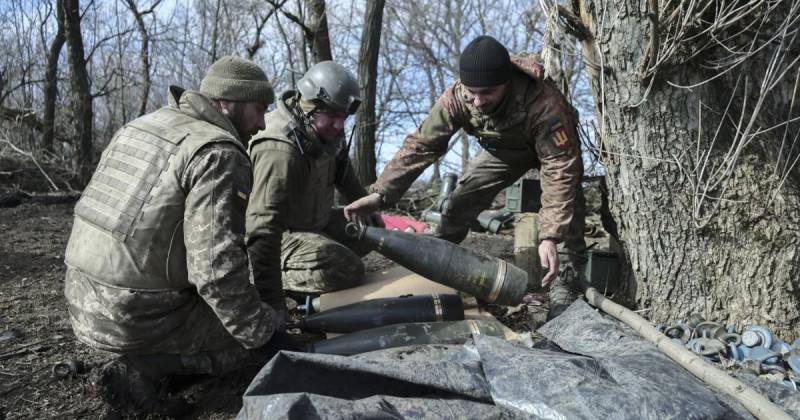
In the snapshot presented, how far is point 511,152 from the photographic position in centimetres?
416

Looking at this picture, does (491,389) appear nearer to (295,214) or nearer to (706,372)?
(706,372)

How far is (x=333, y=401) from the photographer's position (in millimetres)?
2084

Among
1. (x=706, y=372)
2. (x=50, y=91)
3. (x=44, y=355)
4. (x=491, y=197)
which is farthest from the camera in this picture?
(x=50, y=91)

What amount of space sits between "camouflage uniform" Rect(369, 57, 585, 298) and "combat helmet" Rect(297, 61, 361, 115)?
48 centimetres

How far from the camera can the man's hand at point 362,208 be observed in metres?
3.88

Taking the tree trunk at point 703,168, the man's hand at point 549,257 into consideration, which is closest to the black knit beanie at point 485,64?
the tree trunk at point 703,168

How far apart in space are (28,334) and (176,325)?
140cm

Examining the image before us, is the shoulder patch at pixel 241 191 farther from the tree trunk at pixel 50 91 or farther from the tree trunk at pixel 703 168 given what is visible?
the tree trunk at pixel 50 91

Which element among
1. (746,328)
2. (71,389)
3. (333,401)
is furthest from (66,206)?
(746,328)

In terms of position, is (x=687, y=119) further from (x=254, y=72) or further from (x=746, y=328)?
(x=254, y=72)

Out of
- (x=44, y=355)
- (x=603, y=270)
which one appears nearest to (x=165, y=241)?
(x=44, y=355)

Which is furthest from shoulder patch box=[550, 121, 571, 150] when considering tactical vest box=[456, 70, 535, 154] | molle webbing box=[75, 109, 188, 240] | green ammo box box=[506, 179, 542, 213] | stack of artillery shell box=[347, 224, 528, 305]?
molle webbing box=[75, 109, 188, 240]

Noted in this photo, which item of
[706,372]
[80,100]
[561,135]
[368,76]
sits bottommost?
[706,372]

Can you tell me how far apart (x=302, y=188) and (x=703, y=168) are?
249cm
